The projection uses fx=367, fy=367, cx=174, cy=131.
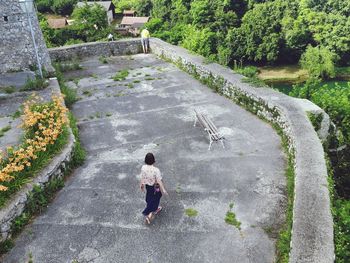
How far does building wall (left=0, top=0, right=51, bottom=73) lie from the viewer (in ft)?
36.8

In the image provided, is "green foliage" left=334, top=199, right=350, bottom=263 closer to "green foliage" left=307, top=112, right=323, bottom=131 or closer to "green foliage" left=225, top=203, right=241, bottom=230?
"green foliage" left=225, top=203, right=241, bottom=230

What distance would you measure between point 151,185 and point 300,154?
2.65 meters

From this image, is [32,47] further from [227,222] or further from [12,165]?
[227,222]

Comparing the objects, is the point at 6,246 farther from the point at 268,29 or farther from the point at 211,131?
the point at 268,29

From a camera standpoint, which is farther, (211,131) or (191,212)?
(211,131)

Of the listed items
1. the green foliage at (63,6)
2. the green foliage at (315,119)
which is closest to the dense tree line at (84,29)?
the green foliage at (315,119)

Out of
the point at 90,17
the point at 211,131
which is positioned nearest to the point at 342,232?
the point at 211,131

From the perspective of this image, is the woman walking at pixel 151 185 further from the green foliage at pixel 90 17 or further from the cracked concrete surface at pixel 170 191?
the green foliage at pixel 90 17

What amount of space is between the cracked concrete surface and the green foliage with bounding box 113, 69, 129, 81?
249 cm

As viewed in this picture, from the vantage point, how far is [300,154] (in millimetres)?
6293

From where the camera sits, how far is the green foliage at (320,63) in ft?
133

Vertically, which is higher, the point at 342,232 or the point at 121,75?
the point at 121,75

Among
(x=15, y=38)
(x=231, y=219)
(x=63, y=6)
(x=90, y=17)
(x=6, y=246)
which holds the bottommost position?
(x=231, y=219)

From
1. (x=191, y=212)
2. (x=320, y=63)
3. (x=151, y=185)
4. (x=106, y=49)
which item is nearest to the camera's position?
(x=151, y=185)
